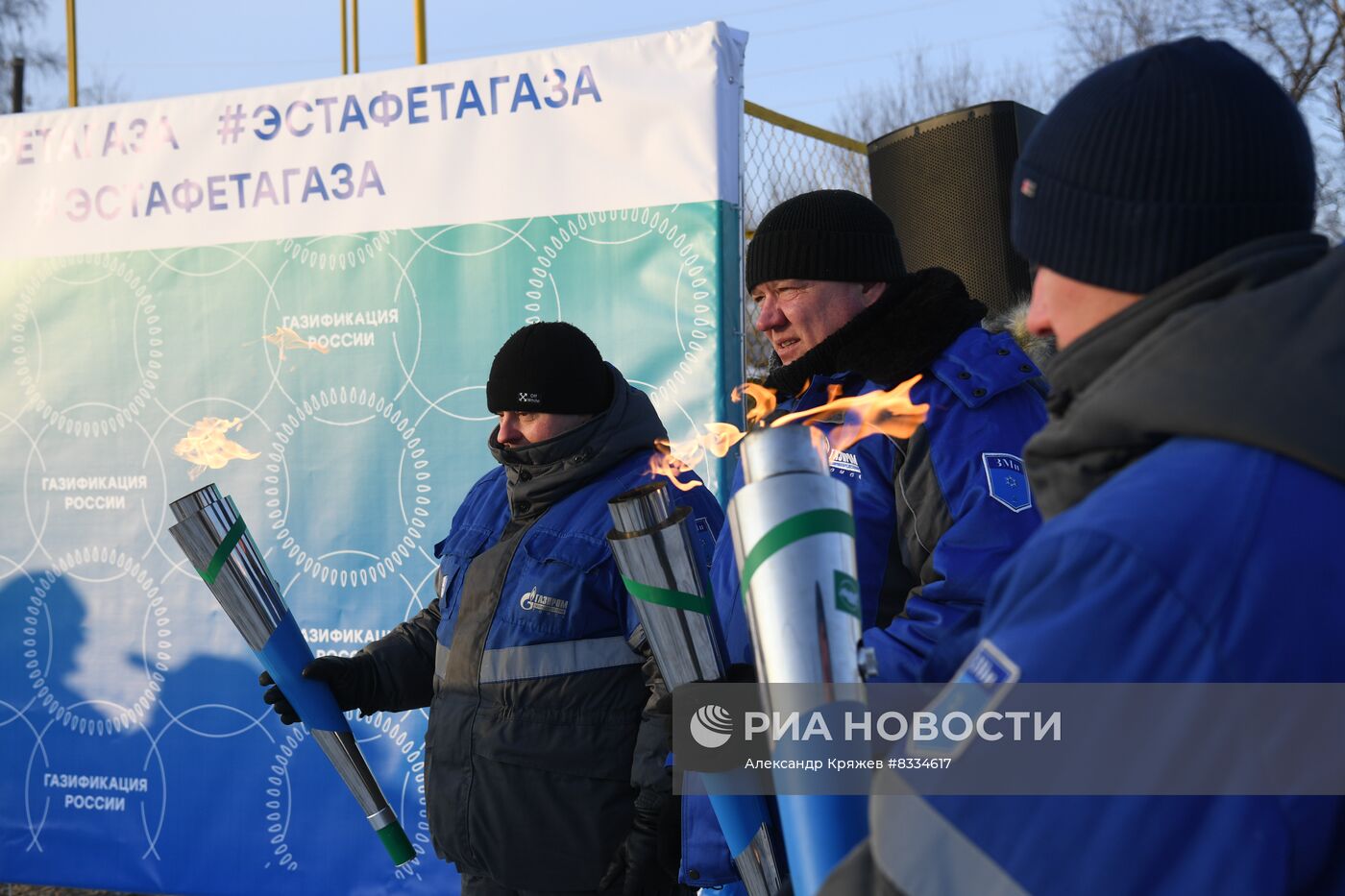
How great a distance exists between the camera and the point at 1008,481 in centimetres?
205

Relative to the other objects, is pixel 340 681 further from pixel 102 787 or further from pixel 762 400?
pixel 102 787

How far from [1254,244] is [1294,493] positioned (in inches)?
9.1

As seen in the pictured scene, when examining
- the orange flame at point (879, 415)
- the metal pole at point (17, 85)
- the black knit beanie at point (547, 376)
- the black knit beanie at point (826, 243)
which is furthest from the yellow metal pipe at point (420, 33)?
the metal pole at point (17, 85)

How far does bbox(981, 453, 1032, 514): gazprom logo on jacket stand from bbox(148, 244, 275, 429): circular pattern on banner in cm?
334

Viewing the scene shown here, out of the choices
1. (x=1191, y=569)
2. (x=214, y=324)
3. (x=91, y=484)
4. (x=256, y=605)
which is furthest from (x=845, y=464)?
(x=91, y=484)

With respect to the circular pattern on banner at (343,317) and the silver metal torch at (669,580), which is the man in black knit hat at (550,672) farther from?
the circular pattern on banner at (343,317)

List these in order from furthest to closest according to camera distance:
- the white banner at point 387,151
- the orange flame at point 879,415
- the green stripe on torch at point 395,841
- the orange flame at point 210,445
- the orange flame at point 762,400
→ 1. the orange flame at point 210,445
2. the white banner at point 387,151
3. the green stripe on torch at point 395,841
4. the orange flame at point 762,400
5. the orange flame at point 879,415

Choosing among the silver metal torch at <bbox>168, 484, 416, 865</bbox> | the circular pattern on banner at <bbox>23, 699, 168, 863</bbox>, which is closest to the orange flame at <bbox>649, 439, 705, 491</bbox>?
the silver metal torch at <bbox>168, 484, 416, 865</bbox>

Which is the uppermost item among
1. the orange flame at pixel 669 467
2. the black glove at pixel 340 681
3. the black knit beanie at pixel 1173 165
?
the black knit beanie at pixel 1173 165

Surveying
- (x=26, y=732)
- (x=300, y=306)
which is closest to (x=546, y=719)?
(x=300, y=306)

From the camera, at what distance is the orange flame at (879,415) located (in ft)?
7.08

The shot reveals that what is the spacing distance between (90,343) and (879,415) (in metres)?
3.91

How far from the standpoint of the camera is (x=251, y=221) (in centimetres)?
468

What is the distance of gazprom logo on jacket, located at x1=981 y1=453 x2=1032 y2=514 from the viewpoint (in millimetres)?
2025
